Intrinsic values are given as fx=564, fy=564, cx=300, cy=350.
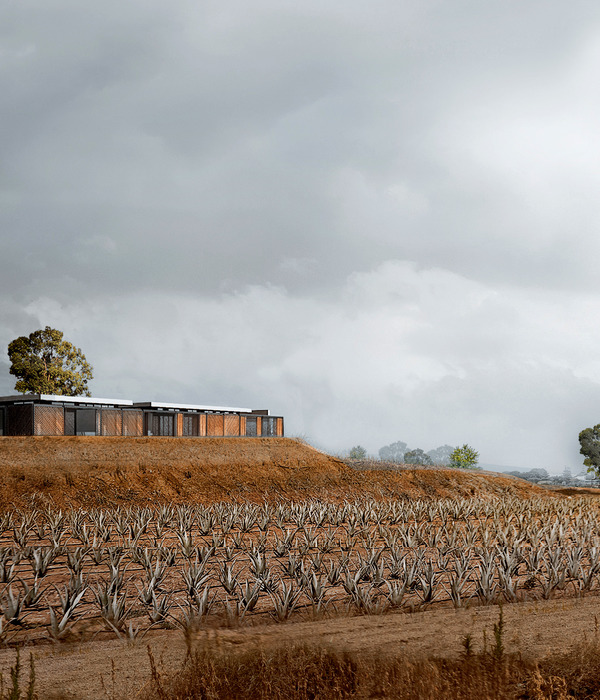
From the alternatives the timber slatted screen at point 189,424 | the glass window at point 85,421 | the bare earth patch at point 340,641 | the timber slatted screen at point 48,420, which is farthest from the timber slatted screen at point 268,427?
the bare earth patch at point 340,641

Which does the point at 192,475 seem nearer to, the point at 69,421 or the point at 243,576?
the point at 69,421

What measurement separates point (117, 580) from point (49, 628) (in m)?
1.15

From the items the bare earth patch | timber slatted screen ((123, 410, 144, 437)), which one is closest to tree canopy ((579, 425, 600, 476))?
timber slatted screen ((123, 410, 144, 437))

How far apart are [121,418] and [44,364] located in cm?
1491

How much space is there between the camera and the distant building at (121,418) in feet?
86.5

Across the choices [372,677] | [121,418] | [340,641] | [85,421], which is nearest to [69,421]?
[85,421]

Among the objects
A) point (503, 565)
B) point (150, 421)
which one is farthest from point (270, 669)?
point (150, 421)

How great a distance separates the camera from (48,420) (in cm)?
2653

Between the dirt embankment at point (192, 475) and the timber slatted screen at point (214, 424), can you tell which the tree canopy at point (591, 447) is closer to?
the dirt embankment at point (192, 475)

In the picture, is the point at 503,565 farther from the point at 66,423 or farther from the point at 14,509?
the point at 66,423

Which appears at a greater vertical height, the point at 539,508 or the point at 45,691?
the point at 45,691

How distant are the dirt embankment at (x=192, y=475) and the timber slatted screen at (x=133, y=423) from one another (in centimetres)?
443

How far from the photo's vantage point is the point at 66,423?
89.8 feet

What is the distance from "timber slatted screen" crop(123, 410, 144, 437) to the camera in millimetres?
29766
